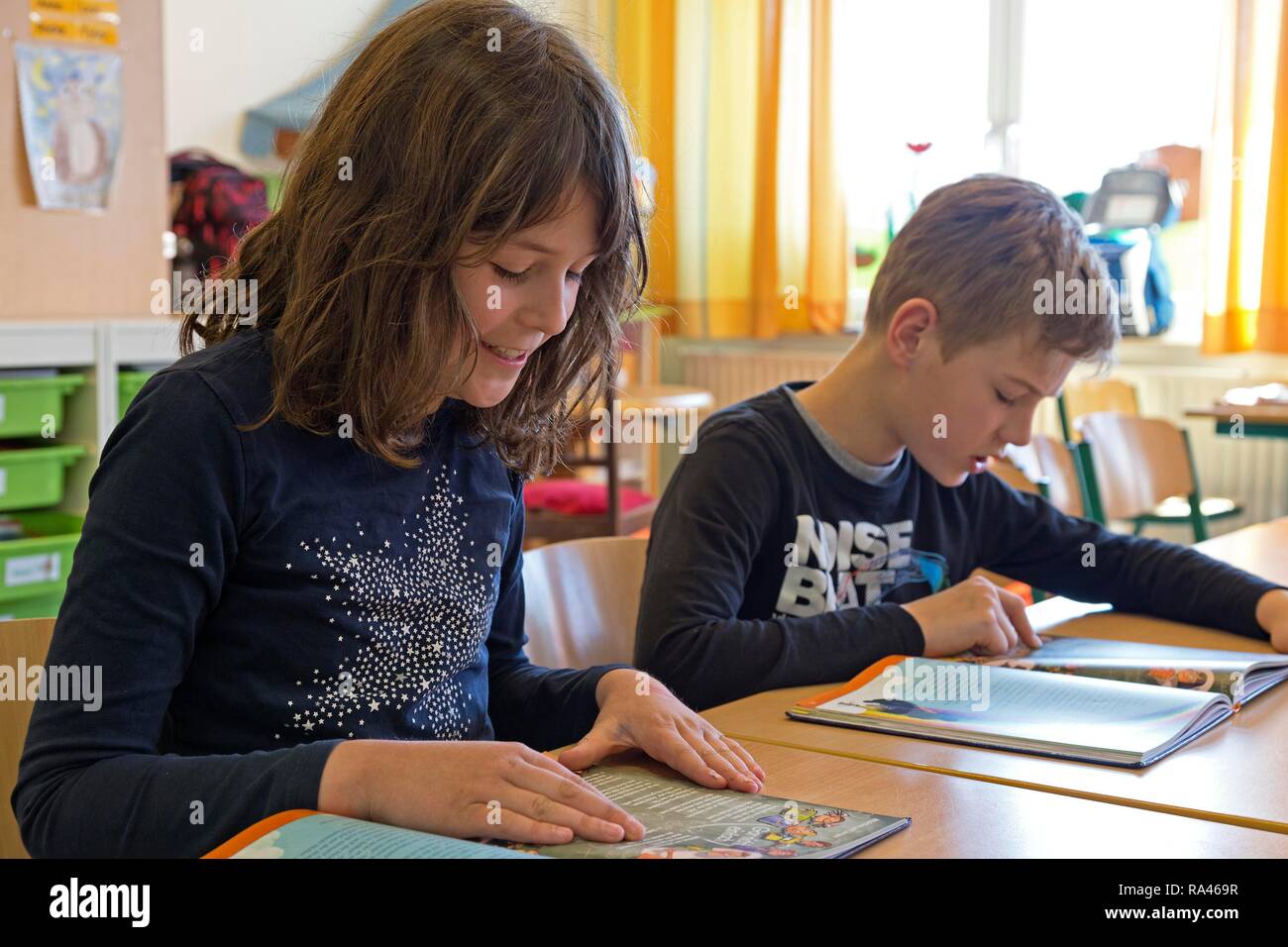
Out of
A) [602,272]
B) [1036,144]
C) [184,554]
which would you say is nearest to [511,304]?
[602,272]

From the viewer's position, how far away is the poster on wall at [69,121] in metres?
2.44

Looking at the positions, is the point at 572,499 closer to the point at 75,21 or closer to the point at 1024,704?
the point at 75,21

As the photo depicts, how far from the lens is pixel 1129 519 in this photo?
3.18 m

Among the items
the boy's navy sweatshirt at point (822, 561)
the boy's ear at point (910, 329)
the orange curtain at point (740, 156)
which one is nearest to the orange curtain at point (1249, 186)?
the orange curtain at point (740, 156)

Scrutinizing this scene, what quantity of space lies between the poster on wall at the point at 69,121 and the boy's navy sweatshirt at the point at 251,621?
5.78 ft

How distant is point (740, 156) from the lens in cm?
471

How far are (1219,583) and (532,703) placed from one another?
2.45ft

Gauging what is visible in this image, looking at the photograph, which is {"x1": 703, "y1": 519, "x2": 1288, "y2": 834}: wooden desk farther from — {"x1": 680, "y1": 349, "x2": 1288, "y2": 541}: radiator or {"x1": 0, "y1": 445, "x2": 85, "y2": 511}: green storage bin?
{"x1": 680, "y1": 349, "x2": 1288, "y2": 541}: radiator

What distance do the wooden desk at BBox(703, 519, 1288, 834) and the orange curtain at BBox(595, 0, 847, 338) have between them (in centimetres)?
354

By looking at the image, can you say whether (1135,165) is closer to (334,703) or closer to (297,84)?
(297,84)

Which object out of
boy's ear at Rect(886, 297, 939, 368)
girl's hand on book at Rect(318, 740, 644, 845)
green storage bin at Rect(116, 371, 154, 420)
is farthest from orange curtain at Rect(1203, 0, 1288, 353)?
girl's hand on book at Rect(318, 740, 644, 845)

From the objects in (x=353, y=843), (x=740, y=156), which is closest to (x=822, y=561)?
(x=353, y=843)

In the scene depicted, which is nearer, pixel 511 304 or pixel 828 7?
pixel 511 304

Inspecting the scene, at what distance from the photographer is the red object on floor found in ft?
11.4
